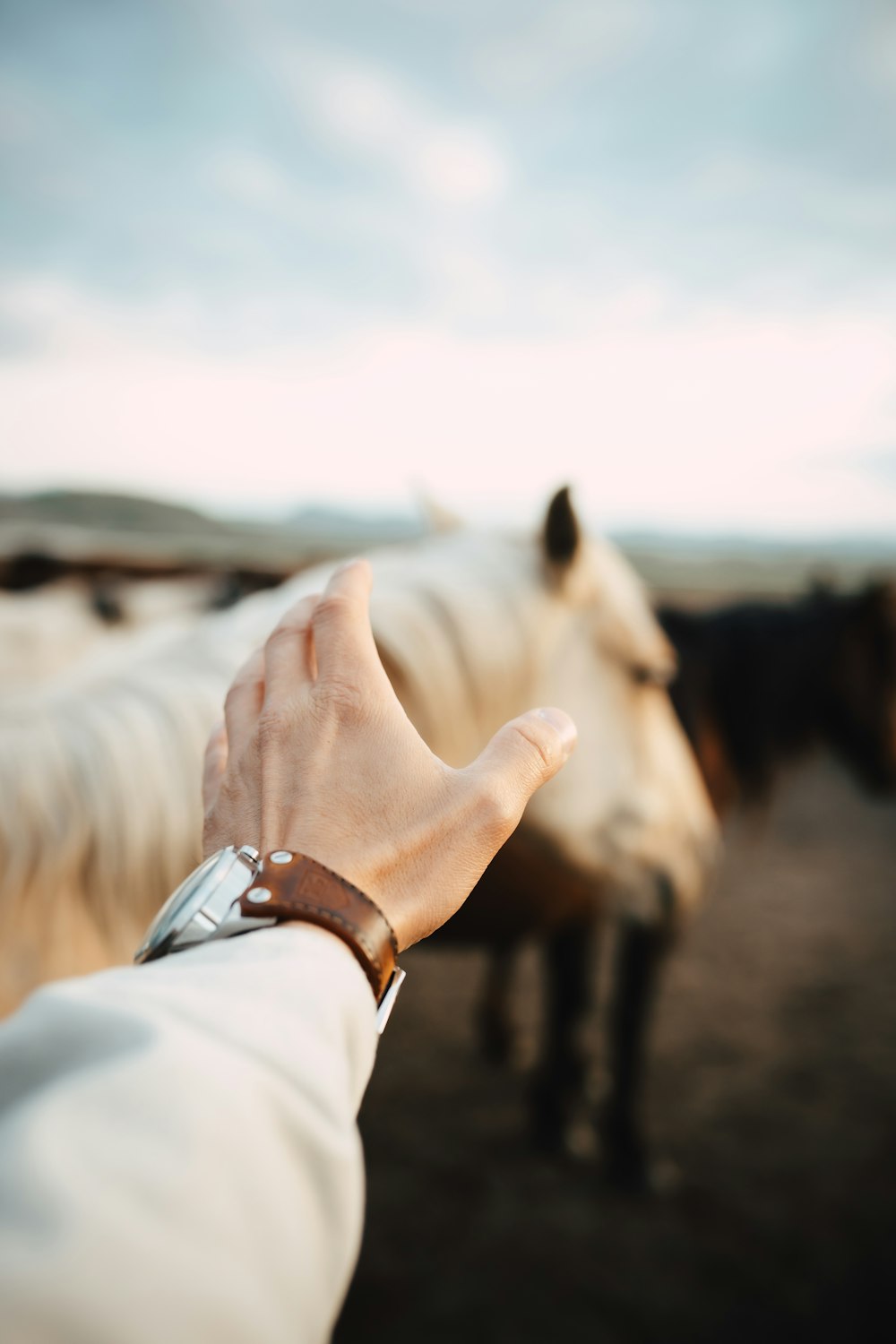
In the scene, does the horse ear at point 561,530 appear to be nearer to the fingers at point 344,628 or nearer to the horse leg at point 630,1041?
the fingers at point 344,628

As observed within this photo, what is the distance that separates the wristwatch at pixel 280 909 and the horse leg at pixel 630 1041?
2105 millimetres

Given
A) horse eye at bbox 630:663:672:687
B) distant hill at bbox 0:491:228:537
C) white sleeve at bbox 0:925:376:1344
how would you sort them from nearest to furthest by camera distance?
1. white sleeve at bbox 0:925:376:1344
2. horse eye at bbox 630:663:672:687
3. distant hill at bbox 0:491:228:537

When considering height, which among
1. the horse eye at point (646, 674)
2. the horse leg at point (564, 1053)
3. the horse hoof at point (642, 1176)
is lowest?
the horse hoof at point (642, 1176)

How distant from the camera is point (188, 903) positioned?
1.34ft

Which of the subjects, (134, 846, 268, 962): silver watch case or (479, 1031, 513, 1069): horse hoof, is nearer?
(134, 846, 268, 962): silver watch case

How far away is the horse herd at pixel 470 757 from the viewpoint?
0.74 metres

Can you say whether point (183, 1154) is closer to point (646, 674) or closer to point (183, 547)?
point (646, 674)

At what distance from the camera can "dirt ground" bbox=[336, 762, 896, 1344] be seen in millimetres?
1873

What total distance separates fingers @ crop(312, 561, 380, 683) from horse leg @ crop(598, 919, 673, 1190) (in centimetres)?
206

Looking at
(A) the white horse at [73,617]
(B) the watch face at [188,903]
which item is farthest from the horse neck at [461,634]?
(A) the white horse at [73,617]

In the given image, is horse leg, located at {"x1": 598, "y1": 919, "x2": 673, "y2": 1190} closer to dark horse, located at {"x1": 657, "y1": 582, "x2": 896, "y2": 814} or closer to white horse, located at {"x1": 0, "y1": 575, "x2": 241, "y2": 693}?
dark horse, located at {"x1": 657, "y1": 582, "x2": 896, "y2": 814}

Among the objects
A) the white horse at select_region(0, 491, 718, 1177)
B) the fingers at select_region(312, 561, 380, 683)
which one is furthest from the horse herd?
the fingers at select_region(312, 561, 380, 683)

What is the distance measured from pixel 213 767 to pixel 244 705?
49 millimetres

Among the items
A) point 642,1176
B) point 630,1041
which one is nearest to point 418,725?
point 630,1041
